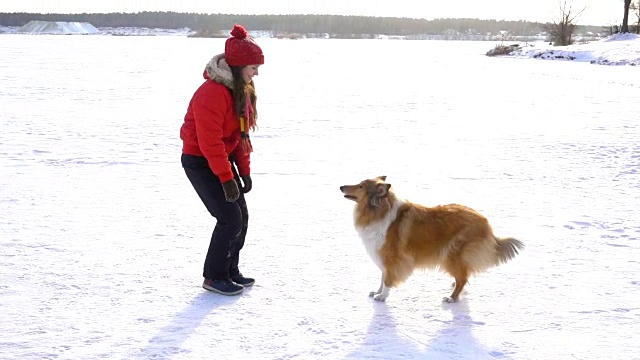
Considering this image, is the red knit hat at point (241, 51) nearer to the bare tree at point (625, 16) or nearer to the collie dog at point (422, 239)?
the collie dog at point (422, 239)

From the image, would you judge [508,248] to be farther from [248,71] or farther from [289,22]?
[289,22]

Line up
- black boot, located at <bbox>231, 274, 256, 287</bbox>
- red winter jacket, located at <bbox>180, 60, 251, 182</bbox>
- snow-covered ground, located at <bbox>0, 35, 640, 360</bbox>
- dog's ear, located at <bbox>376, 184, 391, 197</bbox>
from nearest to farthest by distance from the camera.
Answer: snow-covered ground, located at <bbox>0, 35, 640, 360</bbox> < red winter jacket, located at <bbox>180, 60, 251, 182</bbox> < dog's ear, located at <bbox>376, 184, 391, 197</bbox> < black boot, located at <bbox>231, 274, 256, 287</bbox>

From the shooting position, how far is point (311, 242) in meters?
5.22

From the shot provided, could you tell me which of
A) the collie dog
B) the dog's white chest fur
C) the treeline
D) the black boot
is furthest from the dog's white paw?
the treeline

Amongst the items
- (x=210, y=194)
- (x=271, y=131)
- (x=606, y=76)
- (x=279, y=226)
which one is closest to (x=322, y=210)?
(x=279, y=226)

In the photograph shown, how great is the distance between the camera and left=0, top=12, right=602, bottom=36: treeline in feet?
383

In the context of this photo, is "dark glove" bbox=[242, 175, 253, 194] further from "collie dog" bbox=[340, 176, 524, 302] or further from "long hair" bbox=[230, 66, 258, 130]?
"collie dog" bbox=[340, 176, 524, 302]

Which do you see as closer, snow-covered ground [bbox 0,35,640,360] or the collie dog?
snow-covered ground [bbox 0,35,640,360]

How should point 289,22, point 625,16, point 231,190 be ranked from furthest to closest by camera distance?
point 289,22 → point 625,16 → point 231,190

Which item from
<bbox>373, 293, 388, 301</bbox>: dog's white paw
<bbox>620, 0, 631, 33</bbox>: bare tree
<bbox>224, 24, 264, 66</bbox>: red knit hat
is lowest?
<bbox>373, 293, 388, 301</bbox>: dog's white paw

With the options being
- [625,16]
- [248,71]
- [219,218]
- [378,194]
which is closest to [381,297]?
[378,194]

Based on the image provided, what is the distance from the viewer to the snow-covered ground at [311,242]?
3.51m

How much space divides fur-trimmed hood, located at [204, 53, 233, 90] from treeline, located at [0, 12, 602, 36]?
112 m

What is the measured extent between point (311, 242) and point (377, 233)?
128 cm
